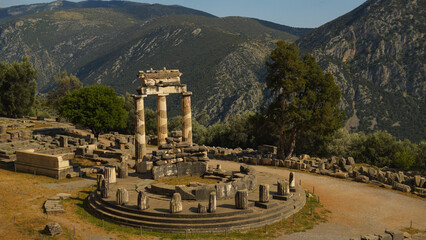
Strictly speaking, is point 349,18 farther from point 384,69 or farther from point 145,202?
point 145,202

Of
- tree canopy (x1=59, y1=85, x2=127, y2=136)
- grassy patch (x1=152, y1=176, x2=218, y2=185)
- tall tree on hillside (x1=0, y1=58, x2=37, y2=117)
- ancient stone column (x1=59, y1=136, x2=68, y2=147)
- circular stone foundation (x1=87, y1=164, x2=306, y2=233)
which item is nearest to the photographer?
circular stone foundation (x1=87, y1=164, x2=306, y2=233)

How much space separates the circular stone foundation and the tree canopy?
33.4 metres

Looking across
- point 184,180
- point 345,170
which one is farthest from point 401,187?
point 184,180

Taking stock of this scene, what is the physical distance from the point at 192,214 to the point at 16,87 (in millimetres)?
67056

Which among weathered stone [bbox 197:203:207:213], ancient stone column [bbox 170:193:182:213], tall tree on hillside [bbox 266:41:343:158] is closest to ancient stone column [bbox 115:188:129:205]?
ancient stone column [bbox 170:193:182:213]

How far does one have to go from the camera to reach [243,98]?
124 metres

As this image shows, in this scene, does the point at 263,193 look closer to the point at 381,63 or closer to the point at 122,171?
the point at 122,171

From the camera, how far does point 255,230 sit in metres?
23.6

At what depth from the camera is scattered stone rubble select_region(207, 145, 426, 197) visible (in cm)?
3391

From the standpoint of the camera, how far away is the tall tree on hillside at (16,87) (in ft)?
253

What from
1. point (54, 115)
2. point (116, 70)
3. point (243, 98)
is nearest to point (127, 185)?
point (54, 115)

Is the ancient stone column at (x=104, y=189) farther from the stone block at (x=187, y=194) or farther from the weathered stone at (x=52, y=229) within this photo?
the weathered stone at (x=52, y=229)

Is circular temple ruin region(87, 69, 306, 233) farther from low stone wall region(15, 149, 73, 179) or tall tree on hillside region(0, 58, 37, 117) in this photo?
tall tree on hillside region(0, 58, 37, 117)

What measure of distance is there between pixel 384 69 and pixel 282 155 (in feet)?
275
